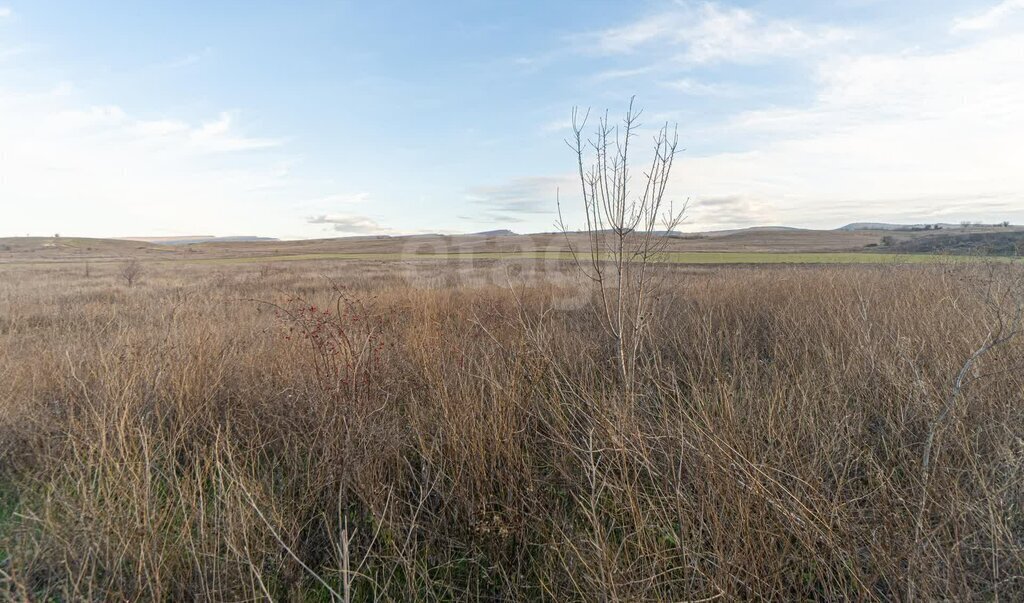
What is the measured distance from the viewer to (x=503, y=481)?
2344mm

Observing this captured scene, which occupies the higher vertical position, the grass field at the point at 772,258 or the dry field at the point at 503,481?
the grass field at the point at 772,258

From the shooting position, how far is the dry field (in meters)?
1.62

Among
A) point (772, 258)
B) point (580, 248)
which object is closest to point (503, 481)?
point (580, 248)

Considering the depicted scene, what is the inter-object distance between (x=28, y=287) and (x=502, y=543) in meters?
18.9

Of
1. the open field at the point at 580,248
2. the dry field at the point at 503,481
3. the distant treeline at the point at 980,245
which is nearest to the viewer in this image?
the dry field at the point at 503,481

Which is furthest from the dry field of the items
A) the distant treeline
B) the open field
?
the distant treeline

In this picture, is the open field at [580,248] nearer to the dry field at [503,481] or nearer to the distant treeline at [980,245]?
the distant treeline at [980,245]

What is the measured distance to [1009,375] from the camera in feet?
9.51

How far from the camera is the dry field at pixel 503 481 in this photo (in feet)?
5.30

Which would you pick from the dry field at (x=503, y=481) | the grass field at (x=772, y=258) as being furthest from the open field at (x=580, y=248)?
the dry field at (x=503, y=481)

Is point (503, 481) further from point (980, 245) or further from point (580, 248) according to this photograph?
point (980, 245)

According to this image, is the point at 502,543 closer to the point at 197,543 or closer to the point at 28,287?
the point at 197,543

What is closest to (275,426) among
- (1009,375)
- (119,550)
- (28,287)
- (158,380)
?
(158,380)

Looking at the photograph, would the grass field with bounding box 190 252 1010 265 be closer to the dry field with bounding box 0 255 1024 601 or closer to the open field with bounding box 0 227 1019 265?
the open field with bounding box 0 227 1019 265
